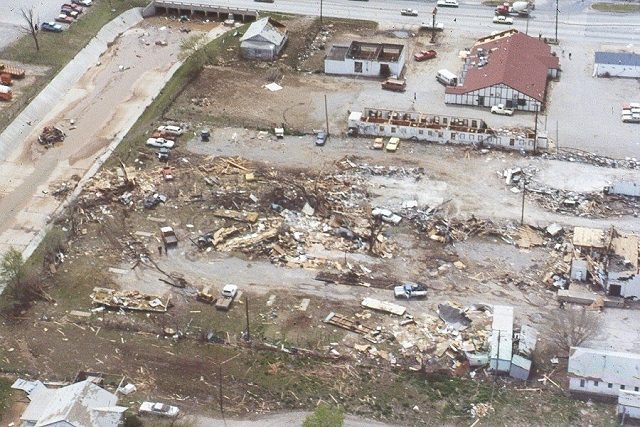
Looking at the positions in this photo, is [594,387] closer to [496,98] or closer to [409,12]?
[496,98]

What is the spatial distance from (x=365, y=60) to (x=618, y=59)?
23.9m

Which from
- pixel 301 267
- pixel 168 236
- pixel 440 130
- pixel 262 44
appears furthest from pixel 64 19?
pixel 301 267

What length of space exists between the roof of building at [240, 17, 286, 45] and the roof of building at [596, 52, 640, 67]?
3119cm

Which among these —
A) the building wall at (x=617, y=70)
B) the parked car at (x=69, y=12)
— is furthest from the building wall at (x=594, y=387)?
the parked car at (x=69, y=12)

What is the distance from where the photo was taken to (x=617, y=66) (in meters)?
89.4

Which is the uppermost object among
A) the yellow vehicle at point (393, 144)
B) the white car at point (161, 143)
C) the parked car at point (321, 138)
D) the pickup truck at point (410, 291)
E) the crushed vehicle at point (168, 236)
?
the white car at point (161, 143)

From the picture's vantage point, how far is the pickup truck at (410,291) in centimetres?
6231

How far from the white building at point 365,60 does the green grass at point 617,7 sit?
1027 inches

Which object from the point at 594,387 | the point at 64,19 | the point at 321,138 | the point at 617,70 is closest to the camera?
the point at 594,387

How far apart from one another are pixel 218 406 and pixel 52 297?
1553 centimetres

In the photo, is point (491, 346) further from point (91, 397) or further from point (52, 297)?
point (52, 297)

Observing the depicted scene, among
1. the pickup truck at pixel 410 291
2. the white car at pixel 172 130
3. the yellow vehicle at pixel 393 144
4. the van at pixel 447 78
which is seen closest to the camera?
the pickup truck at pixel 410 291

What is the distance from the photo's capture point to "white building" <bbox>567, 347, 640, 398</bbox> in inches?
2120

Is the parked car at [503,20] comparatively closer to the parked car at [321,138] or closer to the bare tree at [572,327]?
the parked car at [321,138]
